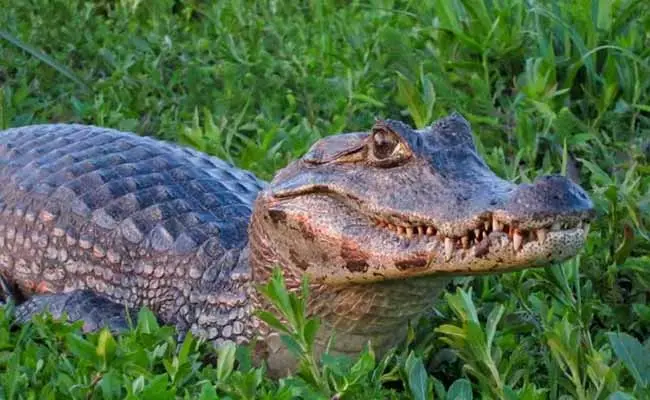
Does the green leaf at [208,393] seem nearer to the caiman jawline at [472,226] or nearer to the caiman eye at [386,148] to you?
the caiman jawline at [472,226]

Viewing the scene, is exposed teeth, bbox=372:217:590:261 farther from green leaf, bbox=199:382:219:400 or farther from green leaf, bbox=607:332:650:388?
green leaf, bbox=199:382:219:400

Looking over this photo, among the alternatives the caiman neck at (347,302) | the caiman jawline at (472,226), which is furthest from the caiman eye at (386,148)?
the caiman neck at (347,302)

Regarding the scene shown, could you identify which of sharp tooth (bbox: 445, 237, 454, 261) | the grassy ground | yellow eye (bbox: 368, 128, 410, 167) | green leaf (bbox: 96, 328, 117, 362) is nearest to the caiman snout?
sharp tooth (bbox: 445, 237, 454, 261)

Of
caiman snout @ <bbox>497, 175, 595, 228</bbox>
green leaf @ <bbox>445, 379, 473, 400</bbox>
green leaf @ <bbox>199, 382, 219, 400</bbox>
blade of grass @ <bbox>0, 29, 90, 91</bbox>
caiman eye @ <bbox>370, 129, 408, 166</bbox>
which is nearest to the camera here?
green leaf @ <bbox>199, 382, 219, 400</bbox>

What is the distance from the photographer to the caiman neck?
343 centimetres

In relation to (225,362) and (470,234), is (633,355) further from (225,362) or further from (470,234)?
(225,362)

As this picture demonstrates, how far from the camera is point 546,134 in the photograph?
504 centimetres

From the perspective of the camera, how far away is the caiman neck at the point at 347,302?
3434mm

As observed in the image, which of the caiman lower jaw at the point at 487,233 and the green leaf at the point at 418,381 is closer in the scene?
the caiman lower jaw at the point at 487,233

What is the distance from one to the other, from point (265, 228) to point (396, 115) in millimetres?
2050

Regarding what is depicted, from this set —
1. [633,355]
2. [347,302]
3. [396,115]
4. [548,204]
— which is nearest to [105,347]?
[347,302]

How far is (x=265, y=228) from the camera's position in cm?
365

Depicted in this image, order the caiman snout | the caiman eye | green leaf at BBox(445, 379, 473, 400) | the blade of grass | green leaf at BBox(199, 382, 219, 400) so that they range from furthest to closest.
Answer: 1. the blade of grass
2. the caiman eye
3. green leaf at BBox(445, 379, 473, 400)
4. the caiman snout
5. green leaf at BBox(199, 382, 219, 400)

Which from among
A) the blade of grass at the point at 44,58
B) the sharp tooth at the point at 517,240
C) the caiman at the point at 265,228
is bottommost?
the blade of grass at the point at 44,58
